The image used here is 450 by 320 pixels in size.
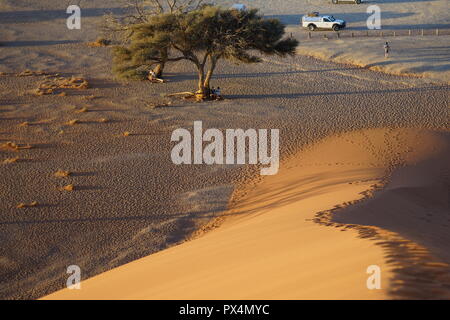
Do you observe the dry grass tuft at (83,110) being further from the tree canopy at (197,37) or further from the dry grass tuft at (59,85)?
the dry grass tuft at (59,85)

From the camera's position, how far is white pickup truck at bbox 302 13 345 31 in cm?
4728

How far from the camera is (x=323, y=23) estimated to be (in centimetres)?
4741

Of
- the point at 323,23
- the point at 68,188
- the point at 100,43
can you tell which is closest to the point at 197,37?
the point at 68,188

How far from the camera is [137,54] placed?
91.6 ft

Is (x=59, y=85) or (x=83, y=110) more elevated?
(x=59, y=85)

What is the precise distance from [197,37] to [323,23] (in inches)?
874

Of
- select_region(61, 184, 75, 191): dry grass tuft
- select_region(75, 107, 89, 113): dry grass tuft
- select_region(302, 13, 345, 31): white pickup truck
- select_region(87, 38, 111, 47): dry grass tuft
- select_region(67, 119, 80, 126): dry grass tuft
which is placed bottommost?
select_region(61, 184, 75, 191): dry grass tuft

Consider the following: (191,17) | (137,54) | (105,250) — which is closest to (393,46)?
(191,17)

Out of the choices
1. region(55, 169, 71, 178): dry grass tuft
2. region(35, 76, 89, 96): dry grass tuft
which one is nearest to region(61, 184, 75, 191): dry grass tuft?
region(55, 169, 71, 178): dry grass tuft

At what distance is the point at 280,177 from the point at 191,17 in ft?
42.0

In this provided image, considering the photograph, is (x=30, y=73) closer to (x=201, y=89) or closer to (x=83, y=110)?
(x=83, y=110)

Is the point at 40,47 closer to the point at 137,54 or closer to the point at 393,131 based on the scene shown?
the point at 137,54

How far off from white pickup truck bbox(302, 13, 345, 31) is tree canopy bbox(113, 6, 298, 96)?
18836mm

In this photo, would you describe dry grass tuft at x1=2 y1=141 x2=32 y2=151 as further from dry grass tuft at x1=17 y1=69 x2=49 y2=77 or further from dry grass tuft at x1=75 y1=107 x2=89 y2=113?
dry grass tuft at x1=17 y1=69 x2=49 y2=77
